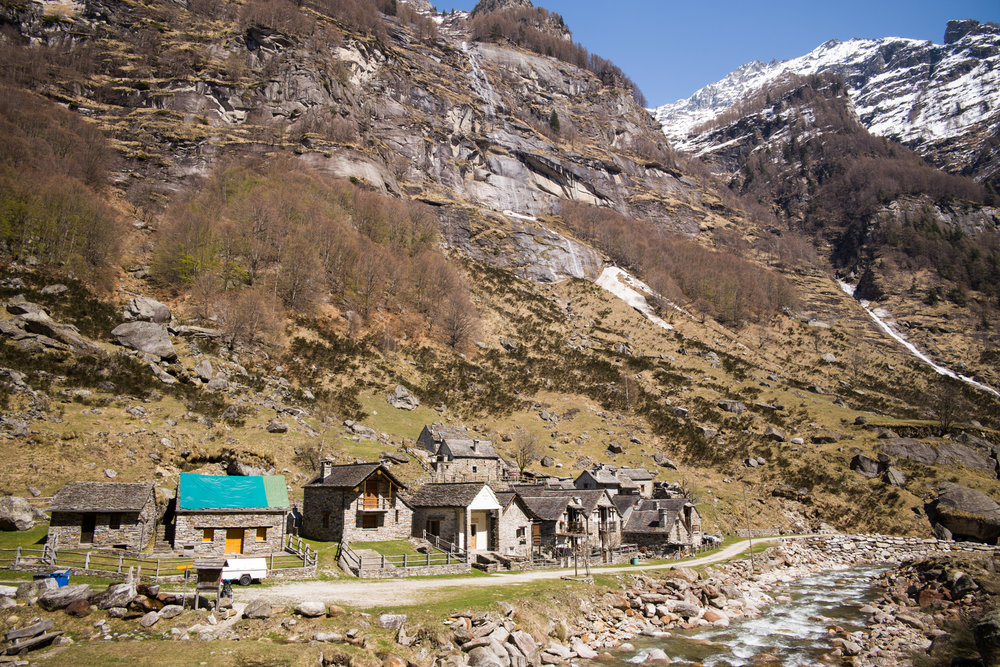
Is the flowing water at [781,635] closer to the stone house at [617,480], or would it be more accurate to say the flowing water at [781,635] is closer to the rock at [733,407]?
the stone house at [617,480]

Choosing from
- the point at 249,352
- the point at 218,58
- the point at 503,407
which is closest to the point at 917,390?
the point at 503,407

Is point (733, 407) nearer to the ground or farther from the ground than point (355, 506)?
farther from the ground

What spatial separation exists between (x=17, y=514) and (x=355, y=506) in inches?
686

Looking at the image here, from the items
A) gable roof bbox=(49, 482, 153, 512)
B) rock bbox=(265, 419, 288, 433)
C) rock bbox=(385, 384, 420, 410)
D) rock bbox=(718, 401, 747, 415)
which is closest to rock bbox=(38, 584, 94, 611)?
gable roof bbox=(49, 482, 153, 512)

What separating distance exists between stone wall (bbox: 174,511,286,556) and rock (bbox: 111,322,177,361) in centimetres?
2949

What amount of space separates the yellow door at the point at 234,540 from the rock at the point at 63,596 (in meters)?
13.2

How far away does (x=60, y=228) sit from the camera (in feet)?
212

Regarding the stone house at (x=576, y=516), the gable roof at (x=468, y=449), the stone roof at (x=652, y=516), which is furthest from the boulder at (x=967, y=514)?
the gable roof at (x=468, y=449)

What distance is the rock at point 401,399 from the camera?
67.6 meters

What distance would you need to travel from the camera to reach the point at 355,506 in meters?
37.5

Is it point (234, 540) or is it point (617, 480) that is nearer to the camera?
point (234, 540)

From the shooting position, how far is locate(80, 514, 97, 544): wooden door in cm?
2948

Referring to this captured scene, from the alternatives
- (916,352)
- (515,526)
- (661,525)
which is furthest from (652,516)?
(916,352)

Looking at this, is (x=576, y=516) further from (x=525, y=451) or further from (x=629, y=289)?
(x=629, y=289)
